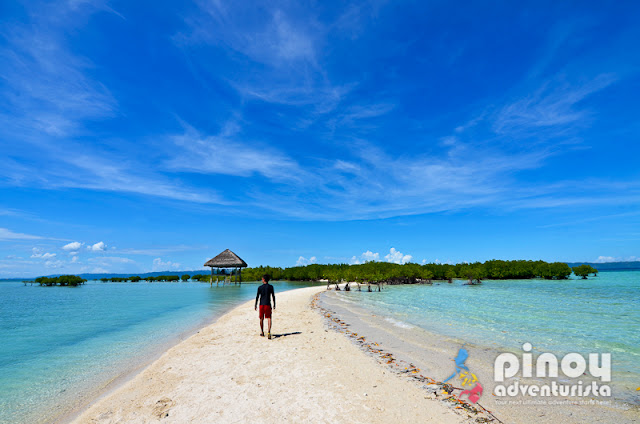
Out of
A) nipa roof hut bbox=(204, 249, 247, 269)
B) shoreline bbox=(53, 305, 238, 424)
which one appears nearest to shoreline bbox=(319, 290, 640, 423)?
shoreline bbox=(53, 305, 238, 424)

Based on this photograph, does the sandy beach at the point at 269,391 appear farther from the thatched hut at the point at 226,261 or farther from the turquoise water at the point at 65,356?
the thatched hut at the point at 226,261

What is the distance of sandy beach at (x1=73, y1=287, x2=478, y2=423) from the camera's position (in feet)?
17.9

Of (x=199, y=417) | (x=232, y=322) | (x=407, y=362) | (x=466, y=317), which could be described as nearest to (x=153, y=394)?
(x=199, y=417)
